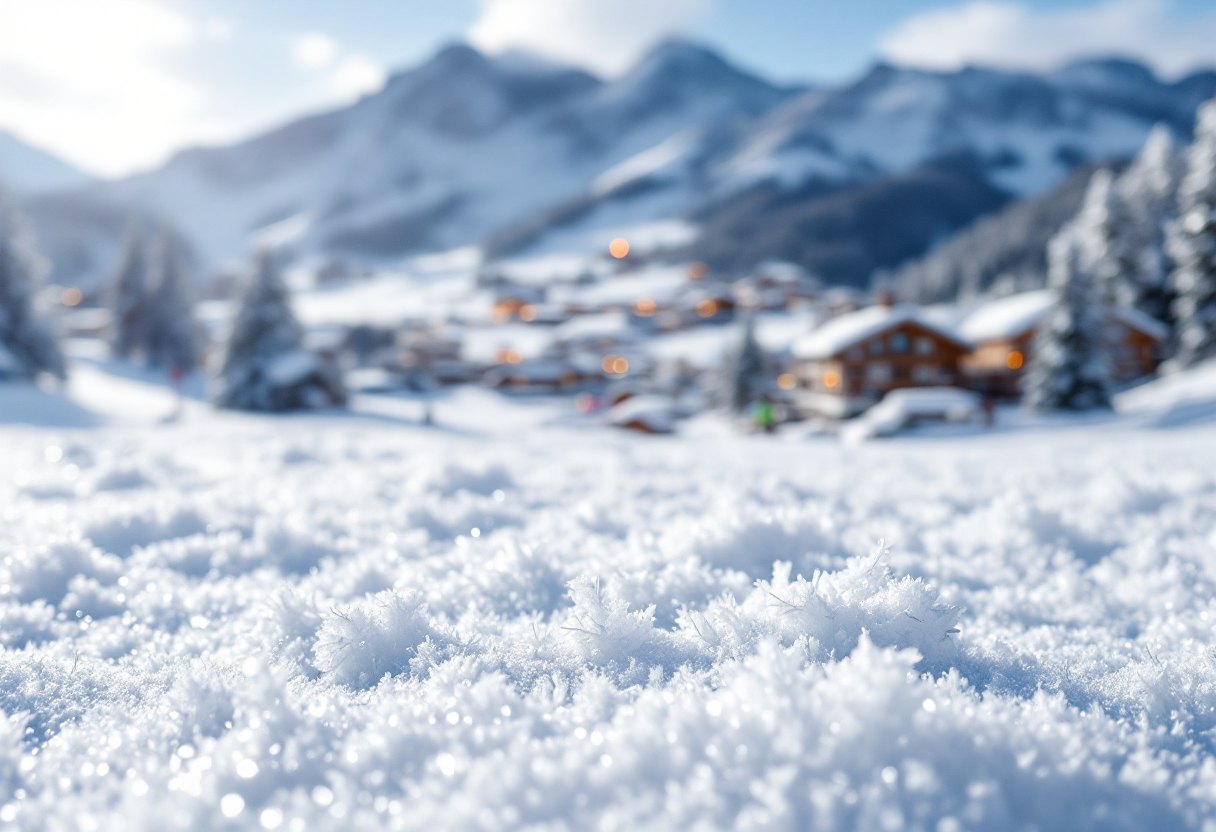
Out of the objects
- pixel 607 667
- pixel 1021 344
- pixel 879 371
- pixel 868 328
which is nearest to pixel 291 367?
pixel 868 328

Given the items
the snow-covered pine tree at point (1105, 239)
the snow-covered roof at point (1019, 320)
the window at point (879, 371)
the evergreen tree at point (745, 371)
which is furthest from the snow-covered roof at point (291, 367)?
the snow-covered pine tree at point (1105, 239)

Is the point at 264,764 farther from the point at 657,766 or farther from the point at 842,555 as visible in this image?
the point at 842,555

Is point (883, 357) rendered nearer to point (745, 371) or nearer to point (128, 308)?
point (745, 371)

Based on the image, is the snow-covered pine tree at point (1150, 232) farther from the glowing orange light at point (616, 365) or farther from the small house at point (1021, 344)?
the glowing orange light at point (616, 365)

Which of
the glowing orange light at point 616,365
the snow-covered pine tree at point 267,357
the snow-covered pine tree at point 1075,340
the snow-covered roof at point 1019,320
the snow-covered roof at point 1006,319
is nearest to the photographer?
the snow-covered pine tree at point 1075,340

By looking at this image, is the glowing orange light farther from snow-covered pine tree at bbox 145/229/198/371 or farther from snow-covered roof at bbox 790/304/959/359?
snow-covered pine tree at bbox 145/229/198/371

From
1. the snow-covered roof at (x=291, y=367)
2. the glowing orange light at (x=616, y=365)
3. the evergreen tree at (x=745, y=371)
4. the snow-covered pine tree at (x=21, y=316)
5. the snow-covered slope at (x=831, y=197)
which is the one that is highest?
the snow-covered slope at (x=831, y=197)

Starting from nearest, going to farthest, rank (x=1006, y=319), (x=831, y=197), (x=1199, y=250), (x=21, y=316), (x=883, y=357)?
(x=1199, y=250) → (x=21, y=316) → (x=1006, y=319) → (x=883, y=357) → (x=831, y=197)

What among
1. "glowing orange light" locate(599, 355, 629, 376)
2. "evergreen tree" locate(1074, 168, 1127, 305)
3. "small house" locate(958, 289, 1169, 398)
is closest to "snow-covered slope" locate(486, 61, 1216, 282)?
"glowing orange light" locate(599, 355, 629, 376)
